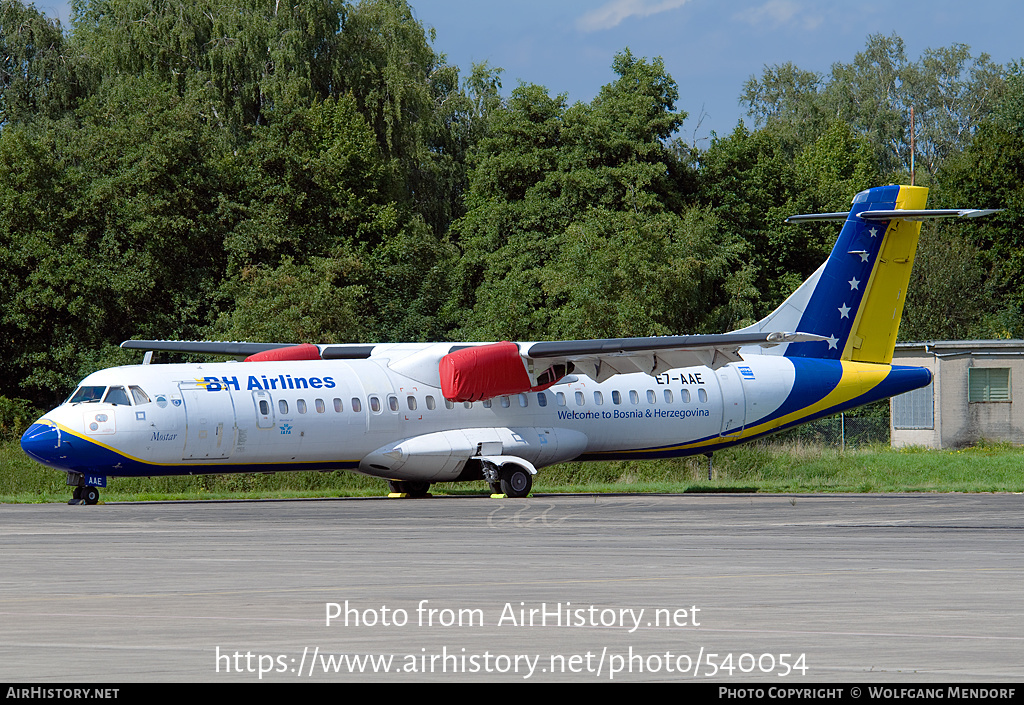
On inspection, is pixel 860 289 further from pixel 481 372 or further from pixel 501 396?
pixel 481 372

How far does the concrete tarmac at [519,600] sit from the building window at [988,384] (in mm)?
25226

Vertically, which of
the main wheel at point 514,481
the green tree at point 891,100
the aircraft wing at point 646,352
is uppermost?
the green tree at point 891,100

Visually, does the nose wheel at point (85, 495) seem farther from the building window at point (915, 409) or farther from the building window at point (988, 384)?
the building window at point (988, 384)

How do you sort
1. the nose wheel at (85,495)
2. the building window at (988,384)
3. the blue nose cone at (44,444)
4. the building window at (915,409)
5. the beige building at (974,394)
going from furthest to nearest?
the building window at (915,409) → the building window at (988,384) → the beige building at (974,394) → the nose wheel at (85,495) → the blue nose cone at (44,444)

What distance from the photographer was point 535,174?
5769 cm

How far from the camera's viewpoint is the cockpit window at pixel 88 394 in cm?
2481

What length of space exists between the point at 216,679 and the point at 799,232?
183 ft

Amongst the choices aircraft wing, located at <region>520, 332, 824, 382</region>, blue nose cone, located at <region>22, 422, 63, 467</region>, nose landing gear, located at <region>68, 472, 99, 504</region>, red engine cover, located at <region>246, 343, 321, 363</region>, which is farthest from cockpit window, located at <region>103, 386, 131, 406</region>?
aircraft wing, located at <region>520, 332, 824, 382</region>

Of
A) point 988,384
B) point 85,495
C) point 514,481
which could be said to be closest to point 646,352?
point 514,481

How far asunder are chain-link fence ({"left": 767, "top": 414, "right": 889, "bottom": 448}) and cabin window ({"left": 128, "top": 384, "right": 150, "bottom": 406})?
2384 cm

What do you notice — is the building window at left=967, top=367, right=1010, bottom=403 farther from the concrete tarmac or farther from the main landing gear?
the concrete tarmac

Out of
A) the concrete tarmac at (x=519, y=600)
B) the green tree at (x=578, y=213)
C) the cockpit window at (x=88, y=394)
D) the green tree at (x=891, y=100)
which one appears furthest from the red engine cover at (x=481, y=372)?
the green tree at (x=891, y=100)

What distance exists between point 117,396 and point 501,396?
741 centimetres
